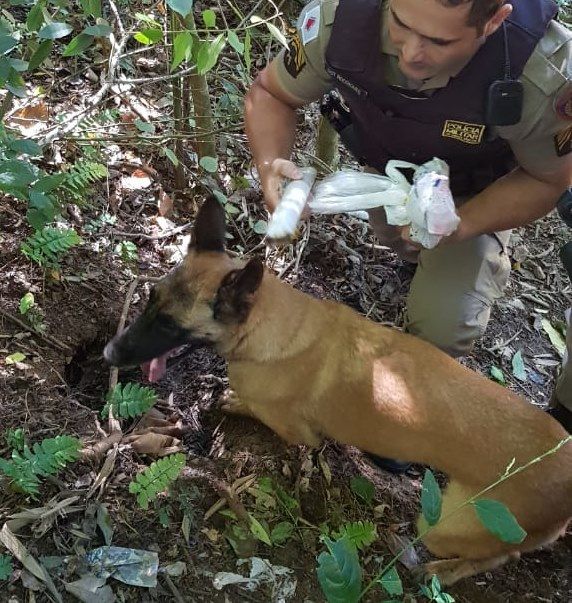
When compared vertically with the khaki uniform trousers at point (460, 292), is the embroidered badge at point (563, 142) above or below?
above

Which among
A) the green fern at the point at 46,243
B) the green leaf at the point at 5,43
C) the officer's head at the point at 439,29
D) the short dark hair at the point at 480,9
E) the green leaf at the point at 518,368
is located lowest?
the green leaf at the point at 518,368

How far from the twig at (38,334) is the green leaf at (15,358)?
0.62 ft

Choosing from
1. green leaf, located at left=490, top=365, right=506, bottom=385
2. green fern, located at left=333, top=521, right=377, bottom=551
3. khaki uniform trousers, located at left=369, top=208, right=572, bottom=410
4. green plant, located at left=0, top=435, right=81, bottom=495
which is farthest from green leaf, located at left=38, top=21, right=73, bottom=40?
green leaf, located at left=490, top=365, right=506, bottom=385

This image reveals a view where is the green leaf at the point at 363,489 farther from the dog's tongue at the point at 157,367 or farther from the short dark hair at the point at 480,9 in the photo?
the short dark hair at the point at 480,9

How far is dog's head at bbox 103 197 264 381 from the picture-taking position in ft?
11.0

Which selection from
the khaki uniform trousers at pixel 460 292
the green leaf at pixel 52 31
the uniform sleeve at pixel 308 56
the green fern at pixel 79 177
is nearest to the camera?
the green leaf at pixel 52 31

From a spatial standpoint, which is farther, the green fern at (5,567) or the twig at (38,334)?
the twig at (38,334)

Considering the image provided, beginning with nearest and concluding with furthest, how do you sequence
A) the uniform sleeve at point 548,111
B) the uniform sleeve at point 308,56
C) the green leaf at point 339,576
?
1. the green leaf at point 339,576
2. the uniform sleeve at point 548,111
3. the uniform sleeve at point 308,56

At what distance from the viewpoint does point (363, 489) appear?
12.9ft

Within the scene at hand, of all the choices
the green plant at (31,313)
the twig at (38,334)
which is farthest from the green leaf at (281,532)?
the green plant at (31,313)

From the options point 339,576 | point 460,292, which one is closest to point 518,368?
point 460,292

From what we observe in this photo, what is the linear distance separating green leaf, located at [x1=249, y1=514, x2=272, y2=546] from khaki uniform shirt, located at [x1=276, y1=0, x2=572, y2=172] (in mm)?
2547

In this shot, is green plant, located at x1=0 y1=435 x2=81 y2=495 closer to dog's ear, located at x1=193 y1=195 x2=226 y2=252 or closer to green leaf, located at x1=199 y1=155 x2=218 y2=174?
dog's ear, located at x1=193 y1=195 x2=226 y2=252

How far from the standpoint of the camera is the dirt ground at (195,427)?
331cm
